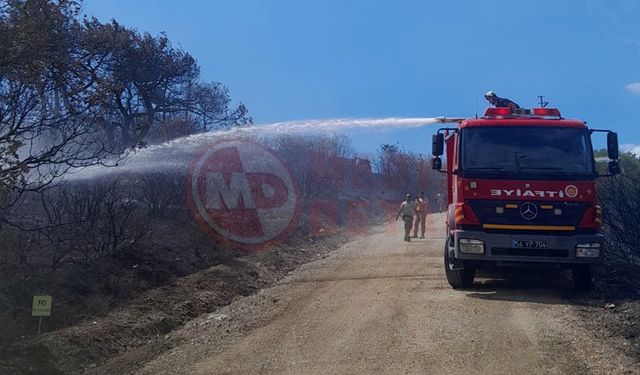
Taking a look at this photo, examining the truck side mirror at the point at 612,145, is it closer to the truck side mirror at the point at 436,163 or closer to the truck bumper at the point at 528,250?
the truck bumper at the point at 528,250

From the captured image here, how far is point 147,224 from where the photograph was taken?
654 inches

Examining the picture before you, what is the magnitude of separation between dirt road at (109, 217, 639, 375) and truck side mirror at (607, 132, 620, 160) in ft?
9.12

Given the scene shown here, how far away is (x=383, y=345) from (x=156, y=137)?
14.1 metres

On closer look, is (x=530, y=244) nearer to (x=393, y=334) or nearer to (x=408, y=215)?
(x=393, y=334)

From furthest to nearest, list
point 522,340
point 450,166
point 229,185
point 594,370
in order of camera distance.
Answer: point 229,185 < point 450,166 < point 522,340 < point 594,370

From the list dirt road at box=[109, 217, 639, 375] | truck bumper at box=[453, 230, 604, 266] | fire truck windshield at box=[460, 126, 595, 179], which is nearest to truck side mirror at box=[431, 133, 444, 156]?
fire truck windshield at box=[460, 126, 595, 179]

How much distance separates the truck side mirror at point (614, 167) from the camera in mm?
13312

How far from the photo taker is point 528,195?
1280 centimetres

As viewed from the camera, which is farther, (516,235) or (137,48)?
(137,48)

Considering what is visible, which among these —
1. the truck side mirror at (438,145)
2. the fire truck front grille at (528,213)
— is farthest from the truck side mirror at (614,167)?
the truck side mirror at (438,145)

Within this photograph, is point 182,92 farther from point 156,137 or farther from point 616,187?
point 616,187

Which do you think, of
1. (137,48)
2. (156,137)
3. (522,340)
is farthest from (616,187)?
(137,48)

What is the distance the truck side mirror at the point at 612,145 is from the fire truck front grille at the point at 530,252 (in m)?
2.16

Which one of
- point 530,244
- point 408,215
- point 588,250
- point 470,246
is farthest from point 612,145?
point 408,215
